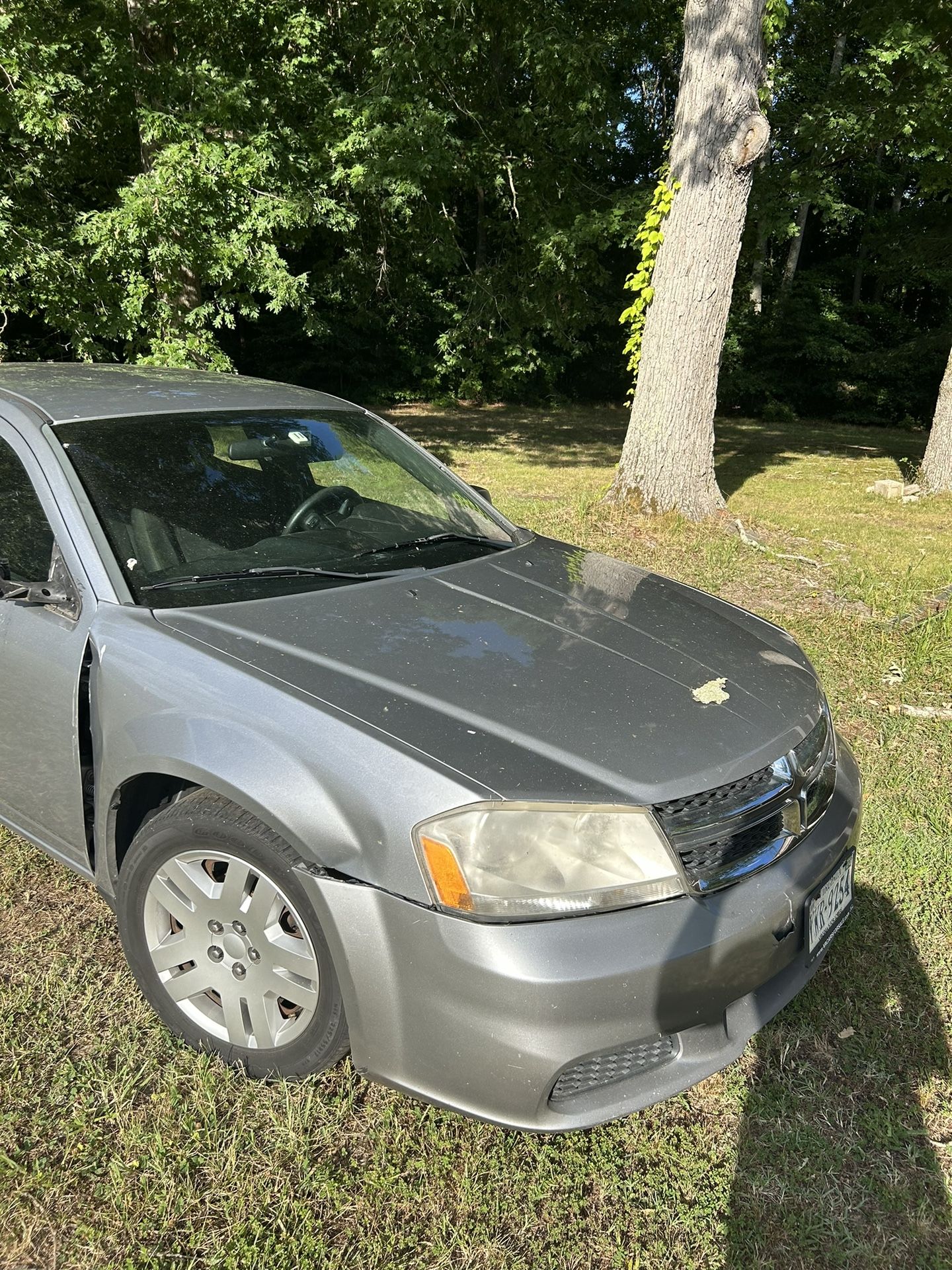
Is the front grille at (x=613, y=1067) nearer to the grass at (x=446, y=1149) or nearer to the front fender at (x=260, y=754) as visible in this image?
the grass at (x=446, y=1149)

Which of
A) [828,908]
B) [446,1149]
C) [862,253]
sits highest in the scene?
[862,253]

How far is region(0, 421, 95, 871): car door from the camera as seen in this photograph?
2.37 metres

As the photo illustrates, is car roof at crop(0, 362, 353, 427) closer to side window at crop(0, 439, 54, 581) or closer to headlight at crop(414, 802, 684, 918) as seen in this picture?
side window at crop(0, 439, 54, 581)

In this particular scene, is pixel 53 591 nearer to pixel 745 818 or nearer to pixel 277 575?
pixel 277 575

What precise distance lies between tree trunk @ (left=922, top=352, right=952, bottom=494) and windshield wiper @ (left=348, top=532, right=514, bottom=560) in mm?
9115

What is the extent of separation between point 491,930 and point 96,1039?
4.06 ft

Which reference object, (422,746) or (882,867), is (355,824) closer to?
(422,746)

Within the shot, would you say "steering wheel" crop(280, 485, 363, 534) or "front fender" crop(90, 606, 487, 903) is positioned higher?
"steering wheel" crop(280, 485, 363, 534)

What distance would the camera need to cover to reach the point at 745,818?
205cm

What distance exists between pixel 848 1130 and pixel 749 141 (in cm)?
691

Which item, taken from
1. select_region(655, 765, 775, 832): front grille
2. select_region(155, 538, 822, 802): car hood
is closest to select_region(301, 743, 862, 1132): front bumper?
select_region(655, 765, 775, 832): front grille

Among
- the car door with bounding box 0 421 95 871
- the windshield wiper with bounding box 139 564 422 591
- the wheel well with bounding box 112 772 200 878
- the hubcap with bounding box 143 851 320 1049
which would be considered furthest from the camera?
the windshield wiper with bounding box 139 564 422 591

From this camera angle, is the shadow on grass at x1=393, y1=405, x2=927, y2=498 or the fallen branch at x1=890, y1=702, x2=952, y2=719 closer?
the fallen branch at x1=890, y1=702, x2=952, y2=719

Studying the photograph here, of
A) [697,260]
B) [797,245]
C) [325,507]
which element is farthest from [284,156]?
[797,245]
